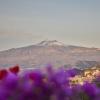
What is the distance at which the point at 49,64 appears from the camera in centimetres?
203

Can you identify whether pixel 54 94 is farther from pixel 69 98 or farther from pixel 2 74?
pixel 2 74

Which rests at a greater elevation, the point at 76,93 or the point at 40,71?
the point at 40,71

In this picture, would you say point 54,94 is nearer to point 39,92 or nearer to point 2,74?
point 39,92

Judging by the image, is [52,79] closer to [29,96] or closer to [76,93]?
[29,96]

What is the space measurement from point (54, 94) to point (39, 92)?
7 centimetres

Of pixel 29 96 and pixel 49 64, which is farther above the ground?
pixel 49 64

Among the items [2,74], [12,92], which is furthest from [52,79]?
[2,74]

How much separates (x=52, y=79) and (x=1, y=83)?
0.24m

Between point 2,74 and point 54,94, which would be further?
point 2,74

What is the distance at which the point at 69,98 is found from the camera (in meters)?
2.07

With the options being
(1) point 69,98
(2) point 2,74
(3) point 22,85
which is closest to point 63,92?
(1) point 69,98

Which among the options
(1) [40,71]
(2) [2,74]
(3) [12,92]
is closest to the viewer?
(3) [12,92]

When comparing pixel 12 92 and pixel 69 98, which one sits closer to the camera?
pixel 12 92

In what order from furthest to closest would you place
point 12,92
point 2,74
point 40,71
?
point 2,74
point 40,71
point 12,92
